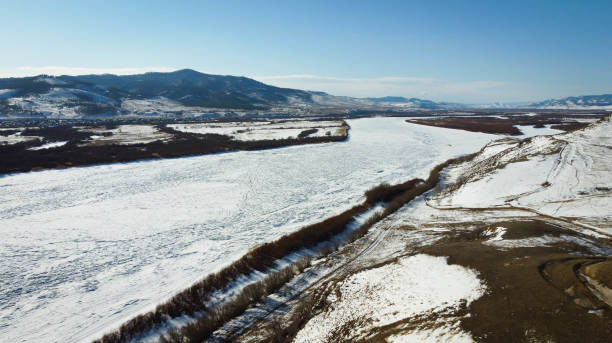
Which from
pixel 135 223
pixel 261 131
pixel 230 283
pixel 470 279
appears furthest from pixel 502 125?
pixel 230 283

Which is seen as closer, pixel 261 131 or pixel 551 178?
pixel 551 178

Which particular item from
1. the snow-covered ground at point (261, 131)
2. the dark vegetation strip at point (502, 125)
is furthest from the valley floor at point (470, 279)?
the dark vegetation strip at point (502, 125)

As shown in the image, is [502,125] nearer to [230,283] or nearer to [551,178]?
[551,178]

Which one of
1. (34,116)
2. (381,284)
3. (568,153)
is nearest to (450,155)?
(568,153)

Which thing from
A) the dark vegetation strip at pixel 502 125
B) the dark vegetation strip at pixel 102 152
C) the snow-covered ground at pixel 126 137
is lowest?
the dark vegetation strip at pixel 102 152

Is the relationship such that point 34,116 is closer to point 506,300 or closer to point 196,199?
point 196,199

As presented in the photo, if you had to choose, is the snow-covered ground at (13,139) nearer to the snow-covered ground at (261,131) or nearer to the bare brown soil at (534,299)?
the snow-covered ground at (261,131)
